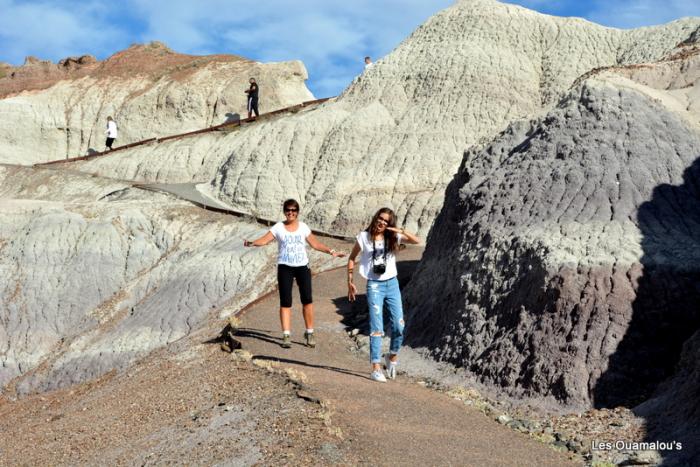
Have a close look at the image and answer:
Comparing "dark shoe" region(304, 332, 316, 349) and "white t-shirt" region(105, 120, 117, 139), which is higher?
"white t-shirt" region(105, 120, 117, 139)

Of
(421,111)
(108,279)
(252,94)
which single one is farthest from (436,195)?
(252,94)

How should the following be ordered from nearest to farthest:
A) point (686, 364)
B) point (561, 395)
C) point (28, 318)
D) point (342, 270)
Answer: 1. point (686, 364)
2. point (561, 395)
3. point (342, 270)
4. point (28, 318)

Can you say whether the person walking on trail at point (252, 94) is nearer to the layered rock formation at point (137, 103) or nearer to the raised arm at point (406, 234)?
the layered rock formation at point (137, 103)

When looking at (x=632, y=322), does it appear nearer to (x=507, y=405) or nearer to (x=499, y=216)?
(x=507, y=405)

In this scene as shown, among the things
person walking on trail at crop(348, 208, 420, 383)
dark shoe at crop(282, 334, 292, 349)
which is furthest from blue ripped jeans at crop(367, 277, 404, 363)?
dark shoe at crop(282, 334, 292, 349)

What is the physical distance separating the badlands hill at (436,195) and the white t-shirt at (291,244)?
239 centimetres

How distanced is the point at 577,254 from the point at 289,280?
3.36 meters

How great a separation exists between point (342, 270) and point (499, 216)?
789cm

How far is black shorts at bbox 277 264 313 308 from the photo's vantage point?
384 inches

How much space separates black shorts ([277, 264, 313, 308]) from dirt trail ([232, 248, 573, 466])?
78 cm

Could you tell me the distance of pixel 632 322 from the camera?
8.91m

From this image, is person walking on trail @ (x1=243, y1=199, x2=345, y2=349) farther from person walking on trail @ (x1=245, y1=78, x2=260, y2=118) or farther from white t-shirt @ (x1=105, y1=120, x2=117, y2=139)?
white t-shirt @ (x1=105, y1=120, x2=117, y2=139)

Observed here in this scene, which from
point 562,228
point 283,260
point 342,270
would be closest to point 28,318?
point 342,270

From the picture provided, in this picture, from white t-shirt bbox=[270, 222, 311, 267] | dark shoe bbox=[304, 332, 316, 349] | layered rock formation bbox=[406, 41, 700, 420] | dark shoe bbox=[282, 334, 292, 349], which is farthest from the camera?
dark shoe bbox=[304, 332, 316, 349]
